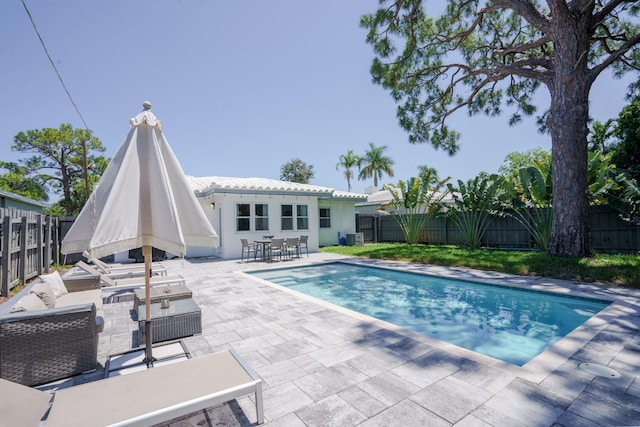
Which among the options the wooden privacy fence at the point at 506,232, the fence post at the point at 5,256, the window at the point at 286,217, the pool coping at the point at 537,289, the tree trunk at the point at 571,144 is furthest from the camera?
the window at the point at 286,217

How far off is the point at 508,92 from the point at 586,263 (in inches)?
416

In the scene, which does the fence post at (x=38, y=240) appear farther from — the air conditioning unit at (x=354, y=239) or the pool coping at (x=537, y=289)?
the air conditioning unit at (x=354, y=239)

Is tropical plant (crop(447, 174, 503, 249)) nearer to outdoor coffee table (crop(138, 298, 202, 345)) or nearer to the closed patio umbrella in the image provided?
outdoor coffee table (crop(138, 298, 202, 345))

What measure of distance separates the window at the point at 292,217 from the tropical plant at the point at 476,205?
7.58m

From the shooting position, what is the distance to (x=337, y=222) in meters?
19.2

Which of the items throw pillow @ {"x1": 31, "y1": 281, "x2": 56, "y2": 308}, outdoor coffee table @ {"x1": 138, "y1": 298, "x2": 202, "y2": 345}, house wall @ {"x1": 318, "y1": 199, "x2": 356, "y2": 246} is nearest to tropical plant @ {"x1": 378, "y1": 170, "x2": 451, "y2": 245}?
house wall @ {"x1": 318, "y1": 199, "x2": 356, "y2": 246}

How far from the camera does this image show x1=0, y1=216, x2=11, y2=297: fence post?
20.9 feet

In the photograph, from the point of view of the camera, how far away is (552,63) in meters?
10.8

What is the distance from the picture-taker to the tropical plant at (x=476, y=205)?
13.8m

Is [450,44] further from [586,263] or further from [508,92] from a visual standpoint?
[586,263]

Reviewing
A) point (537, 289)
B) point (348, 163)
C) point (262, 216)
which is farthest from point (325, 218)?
point (348, 163)

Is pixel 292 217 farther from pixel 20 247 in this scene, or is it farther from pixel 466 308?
pixel 466 308

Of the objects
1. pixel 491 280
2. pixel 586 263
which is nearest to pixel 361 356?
pixel 491 280

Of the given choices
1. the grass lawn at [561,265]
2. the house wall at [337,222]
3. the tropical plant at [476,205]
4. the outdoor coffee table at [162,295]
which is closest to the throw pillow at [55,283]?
the outdoor coffee table at [162,295]
